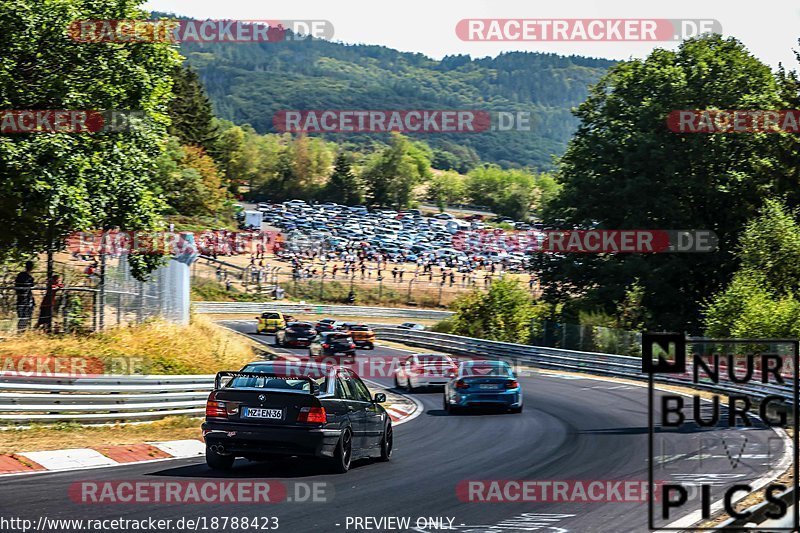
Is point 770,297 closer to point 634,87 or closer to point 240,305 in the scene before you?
point 634,87

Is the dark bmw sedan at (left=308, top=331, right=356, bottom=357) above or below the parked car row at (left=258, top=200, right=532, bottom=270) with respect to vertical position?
below

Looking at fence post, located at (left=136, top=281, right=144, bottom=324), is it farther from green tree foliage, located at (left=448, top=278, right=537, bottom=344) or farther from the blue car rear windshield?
green tree foliage, located at (left=448, top=278, right=537, bottom=344)

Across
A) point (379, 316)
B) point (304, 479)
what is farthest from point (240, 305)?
point (304, 479)

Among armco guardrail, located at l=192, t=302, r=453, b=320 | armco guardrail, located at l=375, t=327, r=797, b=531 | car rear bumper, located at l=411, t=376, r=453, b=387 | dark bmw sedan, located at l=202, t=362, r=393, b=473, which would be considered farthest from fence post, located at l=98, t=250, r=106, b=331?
armco guardrail, located at l=192, t=302, r=453, b=320

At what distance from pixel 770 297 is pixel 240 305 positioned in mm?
Result: 40450

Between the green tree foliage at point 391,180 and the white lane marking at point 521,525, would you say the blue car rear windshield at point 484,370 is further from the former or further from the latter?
the green tree foliage at point 391,180

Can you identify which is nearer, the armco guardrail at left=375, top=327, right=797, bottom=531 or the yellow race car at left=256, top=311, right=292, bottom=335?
the armco guardrail at left=375, top=327, right=797, bottom=531

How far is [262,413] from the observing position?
39.9ft

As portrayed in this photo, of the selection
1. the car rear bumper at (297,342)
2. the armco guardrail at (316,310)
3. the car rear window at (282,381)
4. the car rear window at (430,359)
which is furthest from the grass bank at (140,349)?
the armco guardrail at (316,310)

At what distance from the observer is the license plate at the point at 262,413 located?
1214 centimetres

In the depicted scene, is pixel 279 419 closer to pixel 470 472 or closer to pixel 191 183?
pixel 470 472

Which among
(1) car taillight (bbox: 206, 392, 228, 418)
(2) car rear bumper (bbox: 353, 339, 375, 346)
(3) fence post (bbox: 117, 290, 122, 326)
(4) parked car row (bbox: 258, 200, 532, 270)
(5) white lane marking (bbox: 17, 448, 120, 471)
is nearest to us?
(1) car taillight (bbox: 206, 392, 228, 418)

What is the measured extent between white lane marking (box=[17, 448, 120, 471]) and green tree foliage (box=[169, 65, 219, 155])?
78489 millimetres

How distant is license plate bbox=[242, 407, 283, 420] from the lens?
478 inches
